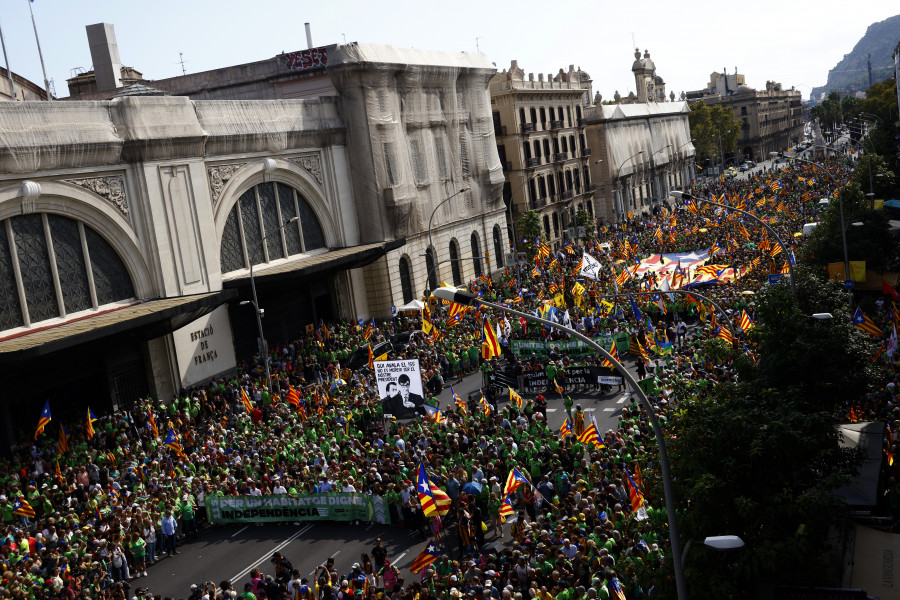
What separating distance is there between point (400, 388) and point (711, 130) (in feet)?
379

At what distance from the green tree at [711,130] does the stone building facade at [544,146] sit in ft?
153

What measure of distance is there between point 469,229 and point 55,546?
1675 inches

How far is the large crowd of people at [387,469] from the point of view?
728 inches

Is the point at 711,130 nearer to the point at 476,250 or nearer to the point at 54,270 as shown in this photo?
the point at 476,250

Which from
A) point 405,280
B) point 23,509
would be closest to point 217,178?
point 405,280

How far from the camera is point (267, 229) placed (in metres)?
45.7

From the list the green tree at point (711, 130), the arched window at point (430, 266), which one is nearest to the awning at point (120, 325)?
the arched window at point (430, 266)

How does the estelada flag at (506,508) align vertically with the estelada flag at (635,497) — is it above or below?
below

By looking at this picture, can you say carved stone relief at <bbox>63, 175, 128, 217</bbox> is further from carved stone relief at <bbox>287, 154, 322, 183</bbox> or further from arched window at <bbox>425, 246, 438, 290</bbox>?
arched window at <bbox>425, 246, 438, 290</bbox>

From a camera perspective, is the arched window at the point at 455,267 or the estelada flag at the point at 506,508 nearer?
the estelada flag at the point at 506,508

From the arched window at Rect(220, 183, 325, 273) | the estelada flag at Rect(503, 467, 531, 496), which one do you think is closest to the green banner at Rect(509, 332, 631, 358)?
the arched window at Rect(220, 183, 325, 273)

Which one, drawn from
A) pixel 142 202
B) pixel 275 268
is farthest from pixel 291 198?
pixel 142 202

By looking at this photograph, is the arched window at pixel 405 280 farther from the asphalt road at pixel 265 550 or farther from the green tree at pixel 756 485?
the green tree at pixel 756 485

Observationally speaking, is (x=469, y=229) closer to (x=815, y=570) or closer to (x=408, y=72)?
(x=408, y=72)
